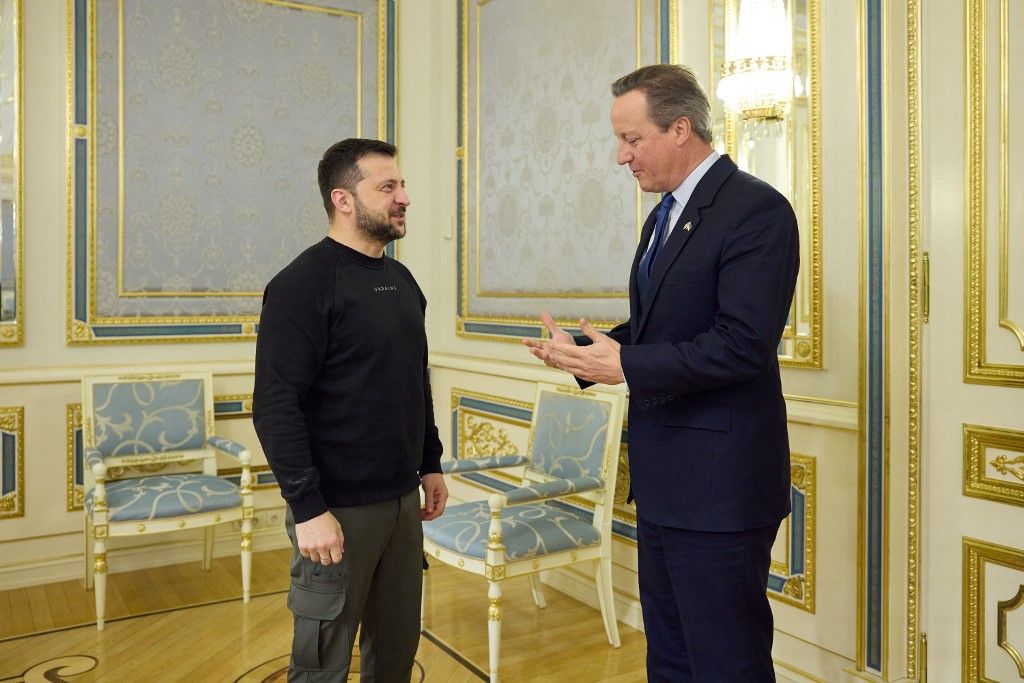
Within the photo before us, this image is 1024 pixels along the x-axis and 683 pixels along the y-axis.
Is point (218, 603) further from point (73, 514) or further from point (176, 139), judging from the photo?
point (176, 139)

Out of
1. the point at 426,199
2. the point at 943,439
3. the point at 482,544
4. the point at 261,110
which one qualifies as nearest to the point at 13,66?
the point at 261,110

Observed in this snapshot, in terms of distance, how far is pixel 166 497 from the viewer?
3520mm

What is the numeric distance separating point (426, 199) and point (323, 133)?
1.99 feet

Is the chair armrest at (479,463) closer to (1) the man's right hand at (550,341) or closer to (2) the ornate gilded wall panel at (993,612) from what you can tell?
(1) the man's right hand at (550,341)

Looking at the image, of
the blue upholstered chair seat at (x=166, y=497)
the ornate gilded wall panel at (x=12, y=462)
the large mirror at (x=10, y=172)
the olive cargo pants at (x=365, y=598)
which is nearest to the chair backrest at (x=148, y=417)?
the blue upholstered chair seat at (x=166, y=497)

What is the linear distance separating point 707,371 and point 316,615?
36.3 inches

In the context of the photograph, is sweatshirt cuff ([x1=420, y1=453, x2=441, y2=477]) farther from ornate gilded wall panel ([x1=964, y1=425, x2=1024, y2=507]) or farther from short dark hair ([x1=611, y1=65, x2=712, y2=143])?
ornate gilded wall panel ([x1=964, y1=425, x2=1024, y2=507])

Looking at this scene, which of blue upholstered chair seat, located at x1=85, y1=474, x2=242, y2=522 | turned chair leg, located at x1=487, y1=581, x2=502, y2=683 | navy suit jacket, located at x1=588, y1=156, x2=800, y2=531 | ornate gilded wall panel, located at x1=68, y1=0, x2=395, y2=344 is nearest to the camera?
navy suit jacket, located at x1=588, y1=156, x2=800, y2=531

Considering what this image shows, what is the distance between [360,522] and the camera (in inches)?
76.1

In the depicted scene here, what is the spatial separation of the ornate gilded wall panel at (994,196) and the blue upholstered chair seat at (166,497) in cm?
270

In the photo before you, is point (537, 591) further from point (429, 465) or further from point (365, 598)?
point (365, 598)

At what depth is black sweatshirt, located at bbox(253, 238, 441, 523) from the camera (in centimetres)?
182

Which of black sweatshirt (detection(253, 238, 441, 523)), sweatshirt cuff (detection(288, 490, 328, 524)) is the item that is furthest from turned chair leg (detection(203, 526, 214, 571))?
sweatshirt cuff (detection(288, 490, 328, 524))

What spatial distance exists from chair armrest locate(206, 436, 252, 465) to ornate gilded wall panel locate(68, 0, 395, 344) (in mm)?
579
